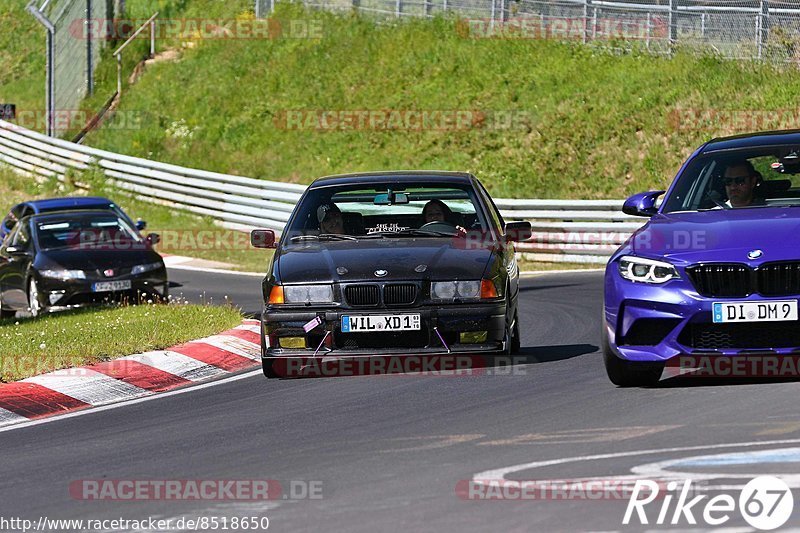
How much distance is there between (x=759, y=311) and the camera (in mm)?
8344

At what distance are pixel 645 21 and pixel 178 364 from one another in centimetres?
2209

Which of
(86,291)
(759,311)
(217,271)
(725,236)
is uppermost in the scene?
(725,236)

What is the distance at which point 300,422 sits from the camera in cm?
842

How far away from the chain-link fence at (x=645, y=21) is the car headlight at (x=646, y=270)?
20.2 m

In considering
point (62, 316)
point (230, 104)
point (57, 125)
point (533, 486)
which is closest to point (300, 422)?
point (533, 486)

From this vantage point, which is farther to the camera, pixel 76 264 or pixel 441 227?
pixel 76 264

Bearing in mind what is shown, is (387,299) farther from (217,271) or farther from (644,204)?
(217,271)

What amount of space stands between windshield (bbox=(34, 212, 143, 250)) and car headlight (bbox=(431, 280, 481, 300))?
30.5 ft

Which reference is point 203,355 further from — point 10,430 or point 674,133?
point 674,133

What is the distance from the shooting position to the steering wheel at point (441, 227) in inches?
439

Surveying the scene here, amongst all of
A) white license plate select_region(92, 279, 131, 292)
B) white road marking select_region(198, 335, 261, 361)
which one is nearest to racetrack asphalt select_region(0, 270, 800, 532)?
white road marking select_region(198, 335, 261, 361)

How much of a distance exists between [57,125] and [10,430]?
1274 inches

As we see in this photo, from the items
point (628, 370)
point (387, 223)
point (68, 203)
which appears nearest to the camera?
point (628, 370)

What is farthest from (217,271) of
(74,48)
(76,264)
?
(74,48)
